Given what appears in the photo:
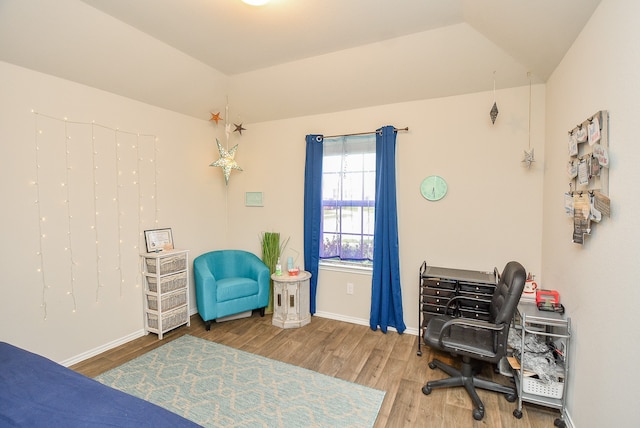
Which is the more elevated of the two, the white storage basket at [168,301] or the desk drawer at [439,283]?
the desk drawer at [439,283]

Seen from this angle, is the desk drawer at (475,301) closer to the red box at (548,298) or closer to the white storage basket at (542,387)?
the red box at (548,298)

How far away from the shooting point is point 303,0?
211 centimetres

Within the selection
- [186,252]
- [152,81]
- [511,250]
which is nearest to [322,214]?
[186,252]

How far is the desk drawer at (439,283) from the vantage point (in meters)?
2.69

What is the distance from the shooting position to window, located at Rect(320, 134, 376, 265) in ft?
11.4

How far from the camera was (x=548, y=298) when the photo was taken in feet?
7.07

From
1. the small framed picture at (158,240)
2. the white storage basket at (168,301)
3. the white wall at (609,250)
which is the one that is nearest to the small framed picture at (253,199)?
the small framed picture at (158,240)

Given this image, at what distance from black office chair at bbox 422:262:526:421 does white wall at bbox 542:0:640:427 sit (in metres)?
0.36

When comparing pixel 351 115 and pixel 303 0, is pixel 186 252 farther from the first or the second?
pixel 303 0

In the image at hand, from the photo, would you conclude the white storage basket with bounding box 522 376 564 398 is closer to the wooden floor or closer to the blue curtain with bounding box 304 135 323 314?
the wooden floor

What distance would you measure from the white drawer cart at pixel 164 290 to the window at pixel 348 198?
167cm

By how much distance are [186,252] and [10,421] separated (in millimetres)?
2280

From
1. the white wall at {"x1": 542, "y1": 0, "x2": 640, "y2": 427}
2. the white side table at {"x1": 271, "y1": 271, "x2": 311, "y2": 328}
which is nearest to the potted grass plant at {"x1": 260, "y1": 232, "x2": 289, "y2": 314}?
the white side table at {"x1": 271, "y1": 271, "x2": 311, "y2": 328}

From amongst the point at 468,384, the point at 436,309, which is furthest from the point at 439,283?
the point at 468,384
